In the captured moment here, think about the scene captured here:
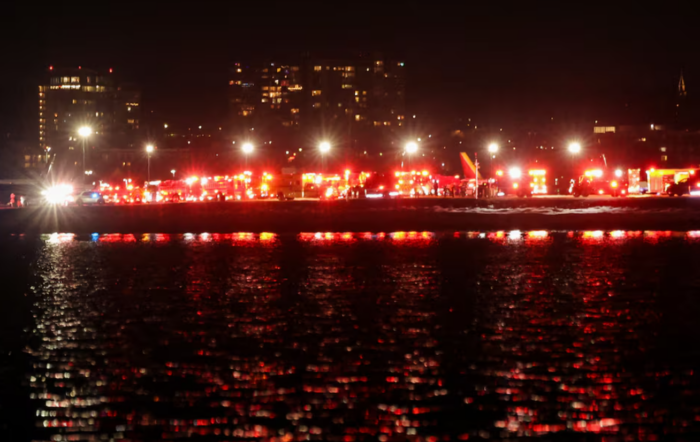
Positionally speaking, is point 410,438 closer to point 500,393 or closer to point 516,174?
point 500,393

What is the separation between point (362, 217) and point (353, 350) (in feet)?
98.0

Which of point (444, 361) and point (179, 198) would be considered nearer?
point (444, 361)

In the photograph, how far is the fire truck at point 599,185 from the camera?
6303 cm

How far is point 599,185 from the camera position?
65.1 m

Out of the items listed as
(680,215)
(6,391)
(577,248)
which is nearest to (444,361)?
(6,391)

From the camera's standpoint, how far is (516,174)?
71.6 meters

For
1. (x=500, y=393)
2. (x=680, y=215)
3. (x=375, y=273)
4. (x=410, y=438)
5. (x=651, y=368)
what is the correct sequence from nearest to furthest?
(x=410, y=438) < (x=500, y=393) < (x=651, y=368) < (x=375, y=273) < (x=680, y=215)

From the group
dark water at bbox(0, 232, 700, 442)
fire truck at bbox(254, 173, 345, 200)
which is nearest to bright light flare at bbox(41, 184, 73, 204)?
fire truck at bbox(254, 173, 345, 200)

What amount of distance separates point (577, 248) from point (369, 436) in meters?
19.8

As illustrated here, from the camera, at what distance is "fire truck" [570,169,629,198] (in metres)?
63.0

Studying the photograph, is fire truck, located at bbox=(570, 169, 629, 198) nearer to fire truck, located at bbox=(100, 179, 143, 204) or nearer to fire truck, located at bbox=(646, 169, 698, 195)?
fire truck, located at bbox=(646, 169, 698, 195)

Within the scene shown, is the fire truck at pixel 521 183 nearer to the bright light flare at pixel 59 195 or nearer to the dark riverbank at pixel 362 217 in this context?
the dark riverbank at pixel 362 217

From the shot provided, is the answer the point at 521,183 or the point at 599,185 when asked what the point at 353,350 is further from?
the point at 521,183

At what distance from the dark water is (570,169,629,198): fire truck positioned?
4138 cm
